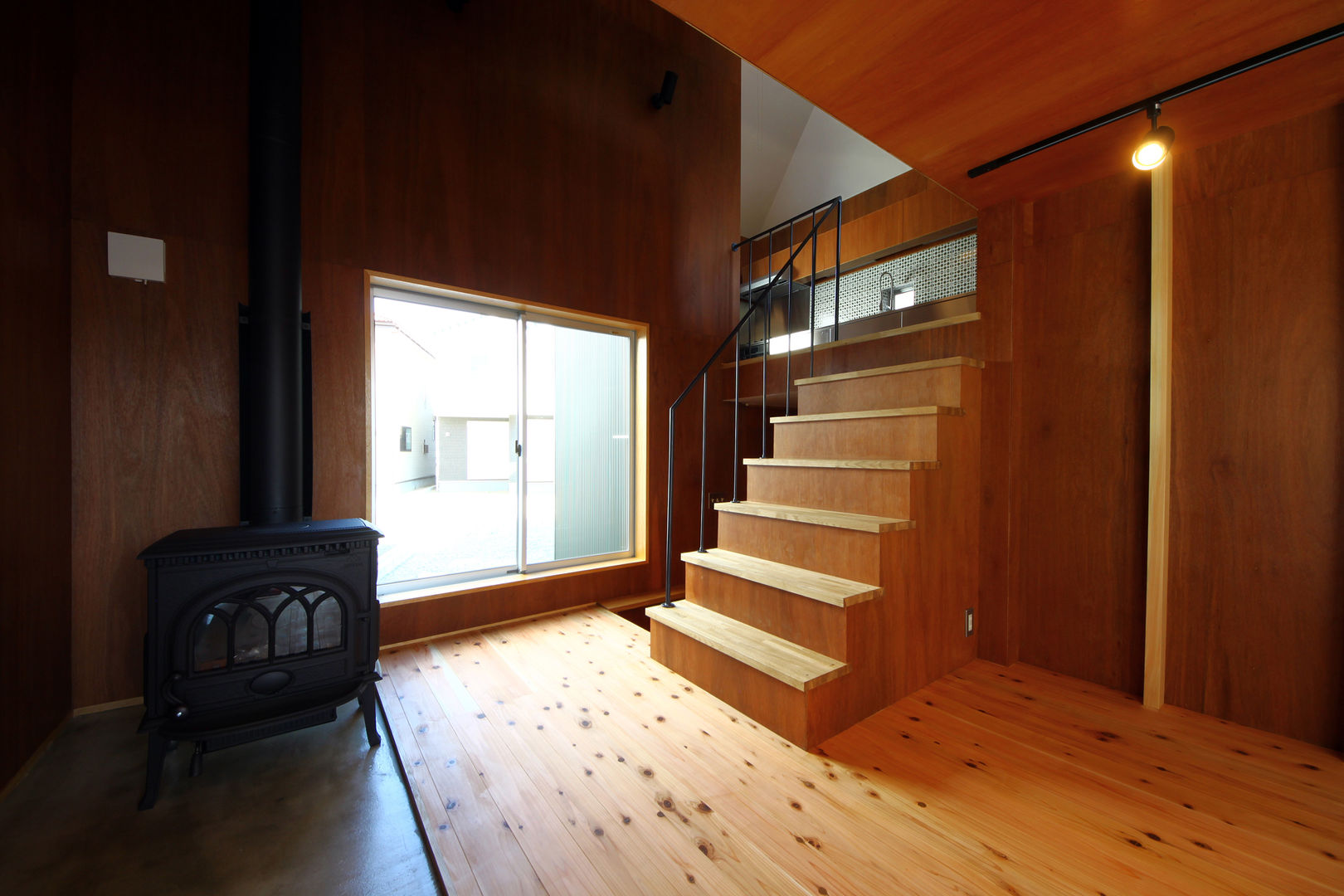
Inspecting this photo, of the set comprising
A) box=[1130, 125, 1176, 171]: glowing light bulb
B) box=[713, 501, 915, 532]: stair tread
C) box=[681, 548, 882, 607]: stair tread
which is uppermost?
box=[1130, 125, 1176, 171]: glowing light bulb

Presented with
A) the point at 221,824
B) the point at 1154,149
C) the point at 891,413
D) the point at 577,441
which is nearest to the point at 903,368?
the point at 891,413

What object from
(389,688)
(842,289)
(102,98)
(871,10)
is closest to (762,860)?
(389,688)

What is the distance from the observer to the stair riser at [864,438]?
2141 millimetres

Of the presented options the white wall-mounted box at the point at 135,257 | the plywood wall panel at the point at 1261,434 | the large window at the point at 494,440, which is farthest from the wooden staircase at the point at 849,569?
the white wall-mounted box at the point at 135,257

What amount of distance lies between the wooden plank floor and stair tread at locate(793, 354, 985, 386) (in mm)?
1361

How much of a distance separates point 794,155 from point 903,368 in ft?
15.6

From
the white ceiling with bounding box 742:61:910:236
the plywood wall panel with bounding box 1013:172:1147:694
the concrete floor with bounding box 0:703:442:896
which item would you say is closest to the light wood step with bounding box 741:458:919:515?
the plywood wall panel with bounding box 1013:172:1147:694

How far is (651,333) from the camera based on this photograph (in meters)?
3.65

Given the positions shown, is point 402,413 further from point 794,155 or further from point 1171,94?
point 794,155

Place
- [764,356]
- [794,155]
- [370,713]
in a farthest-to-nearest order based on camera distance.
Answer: [794,155] → [764,356] → [370,713]

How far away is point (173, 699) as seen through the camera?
1.61 meters

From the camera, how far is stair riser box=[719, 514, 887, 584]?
195cm

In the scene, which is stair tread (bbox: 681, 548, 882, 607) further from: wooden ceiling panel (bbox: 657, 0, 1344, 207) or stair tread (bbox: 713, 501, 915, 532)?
wooden ceiling panel (bbox: 657, 0, 1344, 207)

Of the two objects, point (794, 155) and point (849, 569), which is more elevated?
point (794, 155)
